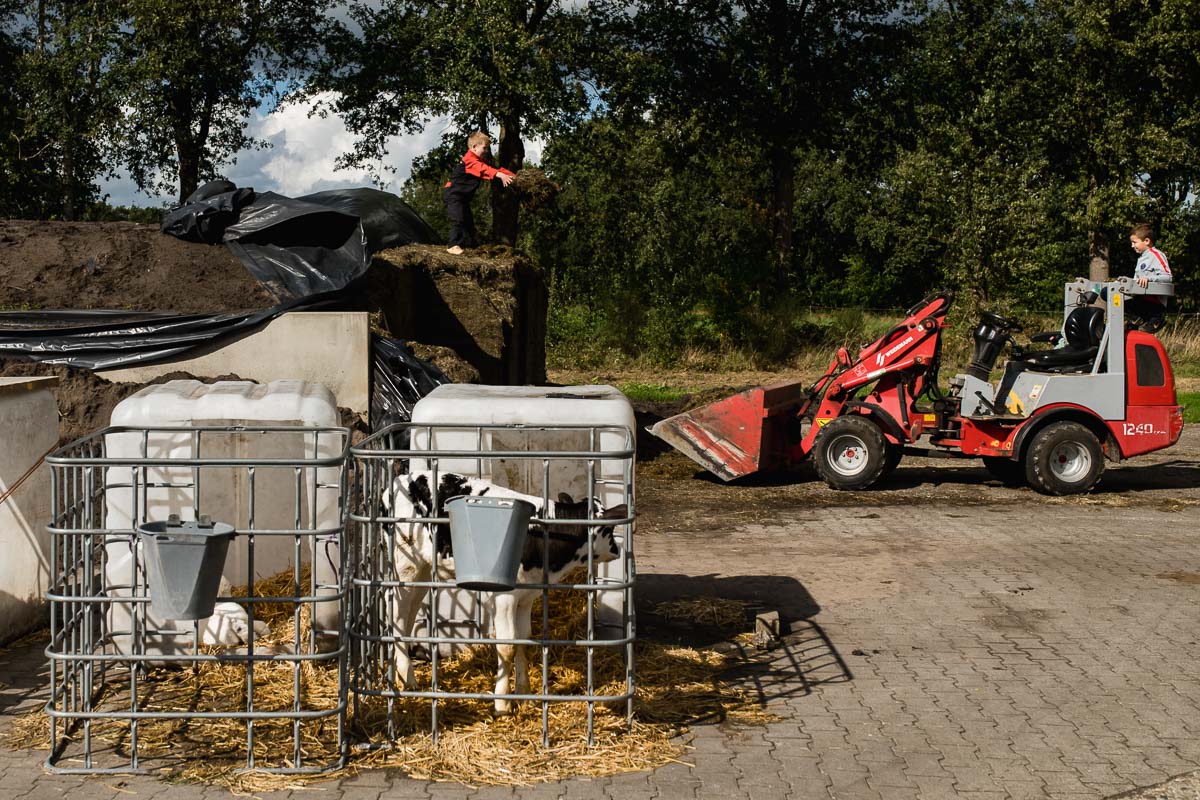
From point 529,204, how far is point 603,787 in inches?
557

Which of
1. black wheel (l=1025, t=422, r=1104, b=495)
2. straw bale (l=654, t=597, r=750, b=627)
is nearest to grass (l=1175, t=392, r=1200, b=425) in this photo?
black wheel (l=1025, t=422, r=1104, b=495)

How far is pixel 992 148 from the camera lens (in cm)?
3209

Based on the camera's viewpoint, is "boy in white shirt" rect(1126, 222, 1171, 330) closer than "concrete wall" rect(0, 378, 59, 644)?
No

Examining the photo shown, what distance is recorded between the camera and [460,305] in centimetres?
1545

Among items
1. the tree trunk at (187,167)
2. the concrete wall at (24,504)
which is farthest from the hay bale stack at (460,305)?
the tree trunk at (187,167)

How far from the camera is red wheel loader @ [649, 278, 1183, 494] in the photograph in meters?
12.5

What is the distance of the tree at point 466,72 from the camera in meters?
24.5

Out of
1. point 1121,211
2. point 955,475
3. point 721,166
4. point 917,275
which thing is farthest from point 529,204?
point 917,275

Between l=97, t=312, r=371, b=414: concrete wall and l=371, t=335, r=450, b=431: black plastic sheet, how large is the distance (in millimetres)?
101

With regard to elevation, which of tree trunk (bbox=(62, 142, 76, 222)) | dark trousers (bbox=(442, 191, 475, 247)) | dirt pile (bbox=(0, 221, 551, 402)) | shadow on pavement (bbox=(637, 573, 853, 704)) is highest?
tree trunk (bbox=(62, 142, 76, 222))

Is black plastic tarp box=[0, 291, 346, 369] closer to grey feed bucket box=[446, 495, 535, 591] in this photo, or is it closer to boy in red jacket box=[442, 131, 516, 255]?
boy in red jacket box=[442, 131, 516, 255]

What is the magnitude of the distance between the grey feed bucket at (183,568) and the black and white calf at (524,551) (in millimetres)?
922

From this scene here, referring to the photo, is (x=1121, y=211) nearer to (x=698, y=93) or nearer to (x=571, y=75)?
(x=698, y=93)

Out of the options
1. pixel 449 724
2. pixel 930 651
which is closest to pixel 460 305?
pixel 930 651
